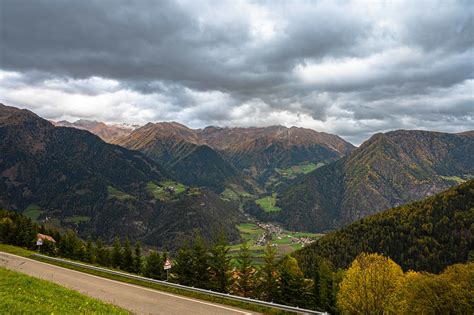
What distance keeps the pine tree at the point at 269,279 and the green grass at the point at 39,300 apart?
34059 millimetres

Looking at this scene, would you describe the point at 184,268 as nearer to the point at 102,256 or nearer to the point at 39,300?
the point at 39,300

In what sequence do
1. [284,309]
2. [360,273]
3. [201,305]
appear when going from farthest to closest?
[360,273] < [201,305] < [284,309]

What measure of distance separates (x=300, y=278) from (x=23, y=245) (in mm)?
76827

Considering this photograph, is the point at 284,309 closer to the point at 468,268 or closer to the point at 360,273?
the point at 360,273

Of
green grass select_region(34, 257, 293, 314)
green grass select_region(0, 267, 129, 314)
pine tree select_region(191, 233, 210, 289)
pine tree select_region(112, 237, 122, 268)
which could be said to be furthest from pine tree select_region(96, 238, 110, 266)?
green grass select_region(0, 267, 129, 314)

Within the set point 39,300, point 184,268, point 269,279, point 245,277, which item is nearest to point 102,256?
point 184,268

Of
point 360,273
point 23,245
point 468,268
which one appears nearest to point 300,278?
point 360,273

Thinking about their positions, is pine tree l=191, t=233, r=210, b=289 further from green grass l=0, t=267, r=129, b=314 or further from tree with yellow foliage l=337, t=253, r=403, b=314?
tree with yellow foliage l=337, t=253, r=403, b=314

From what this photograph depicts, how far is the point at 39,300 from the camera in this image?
1777 centimetres

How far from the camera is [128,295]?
2792 cm

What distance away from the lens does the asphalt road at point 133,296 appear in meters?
23.6

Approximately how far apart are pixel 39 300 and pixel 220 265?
110ft

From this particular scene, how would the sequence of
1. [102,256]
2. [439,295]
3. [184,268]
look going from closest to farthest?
[184,268] < [439,295] < [102,256]

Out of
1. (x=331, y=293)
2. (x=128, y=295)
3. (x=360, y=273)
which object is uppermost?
(x=128, y=295)
